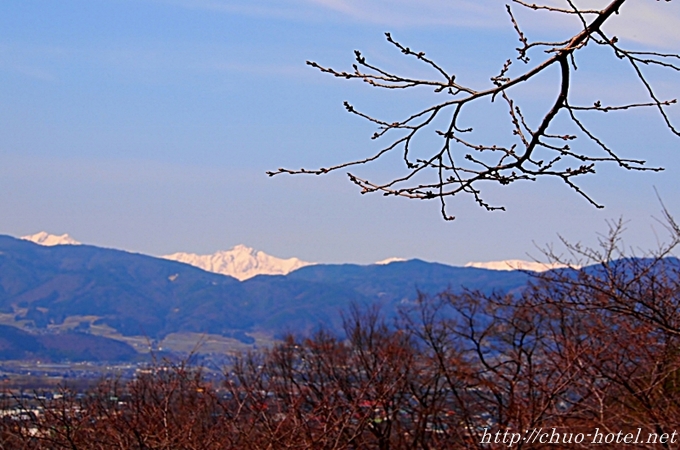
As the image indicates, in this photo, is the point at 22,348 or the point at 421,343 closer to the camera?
the point at 421,343

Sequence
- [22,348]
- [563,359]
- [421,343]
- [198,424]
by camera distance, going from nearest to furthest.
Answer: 1. [563,359]
2. [198,424]
3. [421,343]
4. [22,348]

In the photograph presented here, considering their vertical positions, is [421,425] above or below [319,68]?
below

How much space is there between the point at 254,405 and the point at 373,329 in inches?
878

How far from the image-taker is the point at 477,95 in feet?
15.3

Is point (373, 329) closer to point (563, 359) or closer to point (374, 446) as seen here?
point (374, 446)

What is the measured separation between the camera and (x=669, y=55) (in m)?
4.54

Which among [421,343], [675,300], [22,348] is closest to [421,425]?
[421,343]

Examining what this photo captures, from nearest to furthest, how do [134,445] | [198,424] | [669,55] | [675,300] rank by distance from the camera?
1. [669,55]
2. [134,445]
3. [675,300]
4. [198,424]

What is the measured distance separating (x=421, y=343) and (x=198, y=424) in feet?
68.7

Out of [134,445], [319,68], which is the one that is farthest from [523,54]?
[134,445]

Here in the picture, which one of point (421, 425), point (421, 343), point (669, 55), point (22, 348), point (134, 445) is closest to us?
point (669, 55)

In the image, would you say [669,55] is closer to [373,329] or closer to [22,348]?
[373,329]

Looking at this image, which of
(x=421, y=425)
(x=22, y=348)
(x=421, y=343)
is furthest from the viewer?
(x=22, y=348)

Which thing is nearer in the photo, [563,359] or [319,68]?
[319,68]
